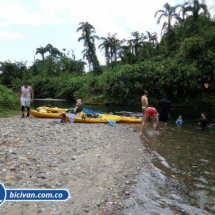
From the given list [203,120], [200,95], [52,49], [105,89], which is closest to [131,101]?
[105,89]

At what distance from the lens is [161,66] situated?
37062 millimetres

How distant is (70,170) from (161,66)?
1294 inches

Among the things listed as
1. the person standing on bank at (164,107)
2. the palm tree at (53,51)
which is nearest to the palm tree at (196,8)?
the person standing on bank at (164,107)

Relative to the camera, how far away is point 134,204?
4781 mm

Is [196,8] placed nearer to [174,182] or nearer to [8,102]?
[8,102]

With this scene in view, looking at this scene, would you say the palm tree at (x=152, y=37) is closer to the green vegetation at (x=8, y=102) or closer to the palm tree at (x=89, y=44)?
the palm tree at (x=89, y=44)

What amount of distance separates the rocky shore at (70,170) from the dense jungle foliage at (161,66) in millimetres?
27262

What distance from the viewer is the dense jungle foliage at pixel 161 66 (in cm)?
3428

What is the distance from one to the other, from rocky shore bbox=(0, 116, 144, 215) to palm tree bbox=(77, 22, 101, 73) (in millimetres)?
47969

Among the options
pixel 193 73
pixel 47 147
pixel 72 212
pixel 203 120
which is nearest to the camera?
pixel 72 212

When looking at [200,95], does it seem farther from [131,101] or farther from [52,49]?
[52,49]

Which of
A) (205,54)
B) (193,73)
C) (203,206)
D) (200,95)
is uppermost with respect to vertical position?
(205,54)

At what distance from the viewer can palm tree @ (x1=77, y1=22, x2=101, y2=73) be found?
182ft

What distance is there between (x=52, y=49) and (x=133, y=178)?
7820 cm
